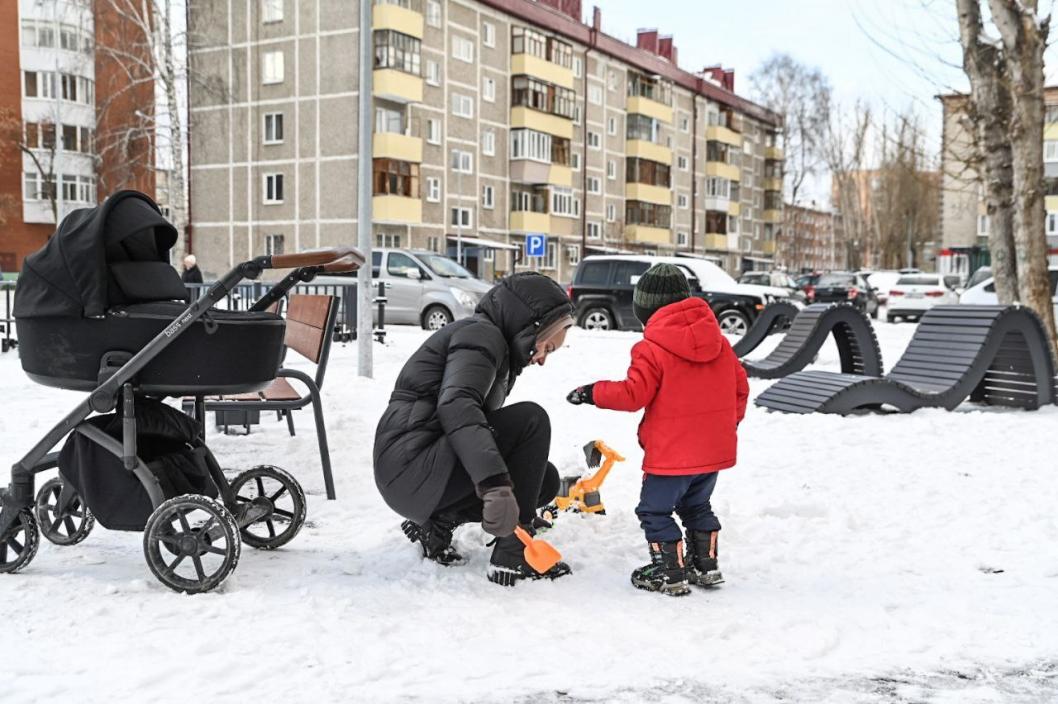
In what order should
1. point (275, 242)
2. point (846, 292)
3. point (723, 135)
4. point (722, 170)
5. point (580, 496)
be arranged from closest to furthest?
point (580, 496) → point (846, 292) → point (275, 242) → point (723, 135) → point (722, 170)

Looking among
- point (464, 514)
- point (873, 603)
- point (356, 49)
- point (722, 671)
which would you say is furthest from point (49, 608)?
point (356, 49)

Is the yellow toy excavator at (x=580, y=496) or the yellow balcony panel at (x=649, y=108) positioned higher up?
the yellow balcony panel at (x=649, y=108)

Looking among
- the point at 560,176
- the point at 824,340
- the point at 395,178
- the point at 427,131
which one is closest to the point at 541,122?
the point at 560,176

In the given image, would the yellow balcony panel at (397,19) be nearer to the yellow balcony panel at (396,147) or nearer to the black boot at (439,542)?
the yellow balcony panel at (396,147)

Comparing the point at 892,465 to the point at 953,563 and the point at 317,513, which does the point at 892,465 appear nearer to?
the point at 953,563

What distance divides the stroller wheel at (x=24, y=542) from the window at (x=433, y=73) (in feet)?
139

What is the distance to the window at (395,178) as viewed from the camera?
41188 millimetres

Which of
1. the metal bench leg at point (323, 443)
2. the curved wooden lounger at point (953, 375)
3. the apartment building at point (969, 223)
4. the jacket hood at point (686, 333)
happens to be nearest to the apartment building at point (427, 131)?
the apartment building at point (969, 223)

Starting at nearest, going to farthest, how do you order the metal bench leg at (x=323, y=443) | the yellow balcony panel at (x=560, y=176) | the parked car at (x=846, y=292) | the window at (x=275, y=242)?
the metal bench leg at (x=323, y=443)
the parked car at (x=846, y=292)
the window at (x=275, y=242)
the yellow balcony panel at (x=560, y=176)

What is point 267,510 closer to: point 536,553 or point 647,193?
point 536,553

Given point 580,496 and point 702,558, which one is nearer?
point 702,558

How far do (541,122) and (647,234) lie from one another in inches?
515

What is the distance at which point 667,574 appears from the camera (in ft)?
13.2

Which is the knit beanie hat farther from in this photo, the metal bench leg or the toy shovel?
the metal bench leg
